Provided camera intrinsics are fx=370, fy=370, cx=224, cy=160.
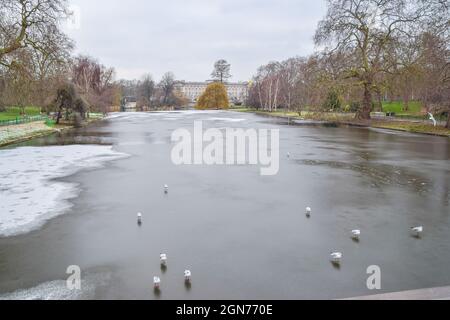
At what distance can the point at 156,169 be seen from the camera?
46.5ft

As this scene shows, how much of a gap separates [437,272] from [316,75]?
38.8 meters

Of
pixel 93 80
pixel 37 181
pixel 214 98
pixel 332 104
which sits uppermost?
pixel 93 80

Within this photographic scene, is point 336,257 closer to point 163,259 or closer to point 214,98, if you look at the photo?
point 163,259

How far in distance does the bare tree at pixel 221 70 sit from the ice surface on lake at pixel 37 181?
361 ft

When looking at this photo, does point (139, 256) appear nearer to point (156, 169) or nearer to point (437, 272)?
point (437, 272)

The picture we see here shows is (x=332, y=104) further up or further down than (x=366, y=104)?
further up

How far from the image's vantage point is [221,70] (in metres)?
126

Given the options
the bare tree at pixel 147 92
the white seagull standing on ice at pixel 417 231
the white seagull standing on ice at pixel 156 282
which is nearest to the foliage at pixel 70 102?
the white seagull standing on ice at pixel 156 282

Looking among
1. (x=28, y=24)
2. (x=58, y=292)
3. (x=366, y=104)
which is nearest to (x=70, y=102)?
(x=28, y=24)

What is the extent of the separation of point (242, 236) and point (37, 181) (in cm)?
797

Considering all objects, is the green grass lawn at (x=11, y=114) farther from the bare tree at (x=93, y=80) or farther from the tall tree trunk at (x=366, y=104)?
the tall tree trunk at (x=366, y=104)

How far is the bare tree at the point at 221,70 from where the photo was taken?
12644cm

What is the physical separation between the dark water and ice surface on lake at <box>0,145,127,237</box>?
503 mm

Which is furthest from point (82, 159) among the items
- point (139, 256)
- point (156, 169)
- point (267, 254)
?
point (267, 254)
